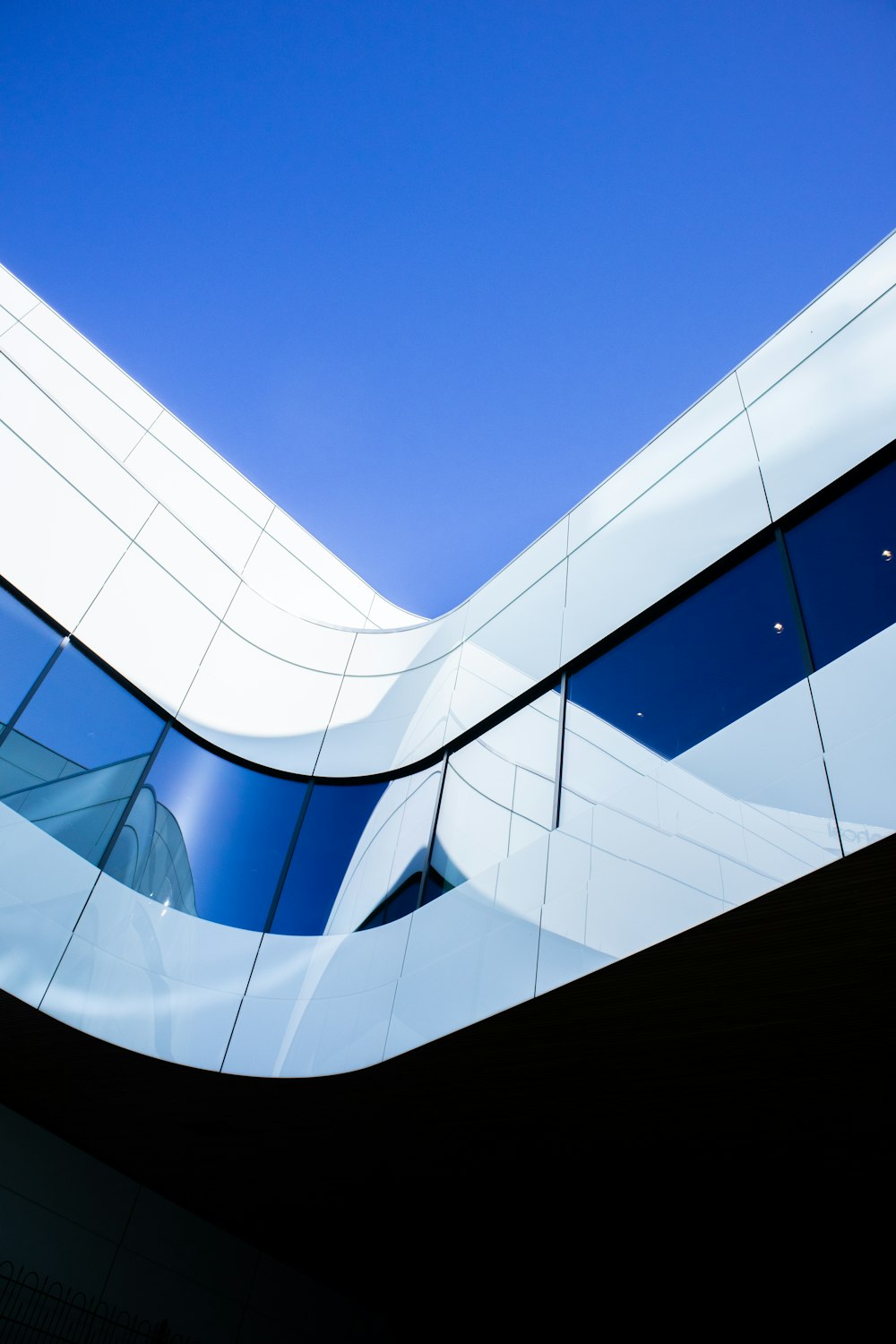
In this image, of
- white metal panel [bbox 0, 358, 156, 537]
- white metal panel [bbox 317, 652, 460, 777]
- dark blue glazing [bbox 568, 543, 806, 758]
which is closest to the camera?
dark blue glazing [bbox 568, 543, 806, 758]

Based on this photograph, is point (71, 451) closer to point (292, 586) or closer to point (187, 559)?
point (187, 559)

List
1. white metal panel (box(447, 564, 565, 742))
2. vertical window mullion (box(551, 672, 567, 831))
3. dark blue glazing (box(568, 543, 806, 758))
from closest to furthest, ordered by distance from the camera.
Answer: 1. dark blue glazing (box(568, 543, 806, 758))
2. vertical window mullion (box(551, 672, 567, 831))
3. white metal panel (box(447, 564, 565, 742))

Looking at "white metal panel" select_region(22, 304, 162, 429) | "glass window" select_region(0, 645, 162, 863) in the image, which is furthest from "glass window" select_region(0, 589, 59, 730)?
"white metal panel" select_region(22, 304, 162, 429)

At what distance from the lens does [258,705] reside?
11781 millimetres

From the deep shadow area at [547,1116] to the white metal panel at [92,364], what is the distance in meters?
8.57

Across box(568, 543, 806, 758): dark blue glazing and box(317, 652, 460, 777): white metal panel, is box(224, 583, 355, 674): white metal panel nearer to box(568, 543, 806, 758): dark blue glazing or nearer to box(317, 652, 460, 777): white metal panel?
box(317, 652, 460, 777): white metal panel

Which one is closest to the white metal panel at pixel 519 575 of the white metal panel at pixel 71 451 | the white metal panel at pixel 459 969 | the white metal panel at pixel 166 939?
the white metal panel at pixel 459 969

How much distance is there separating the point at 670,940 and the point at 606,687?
3.92 metres

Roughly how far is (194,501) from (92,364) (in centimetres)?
237

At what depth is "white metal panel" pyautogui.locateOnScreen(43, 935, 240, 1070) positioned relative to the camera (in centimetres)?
779

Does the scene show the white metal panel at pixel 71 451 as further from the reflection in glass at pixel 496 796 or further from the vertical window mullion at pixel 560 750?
the vertical window mullion at pixel 560 750

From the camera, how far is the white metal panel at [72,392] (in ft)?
36.0

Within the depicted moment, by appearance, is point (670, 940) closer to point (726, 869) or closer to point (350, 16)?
point (726, 869)

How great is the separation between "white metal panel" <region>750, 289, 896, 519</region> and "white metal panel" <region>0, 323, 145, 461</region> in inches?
340
